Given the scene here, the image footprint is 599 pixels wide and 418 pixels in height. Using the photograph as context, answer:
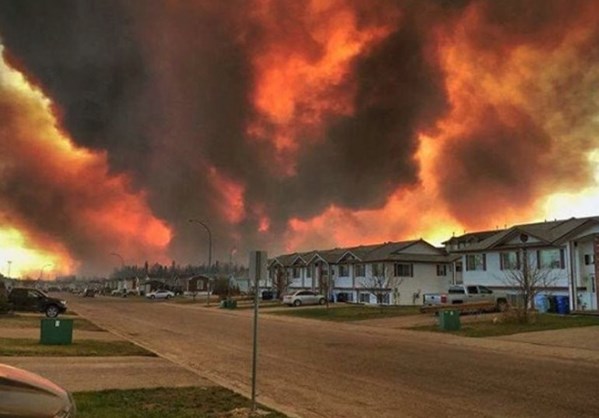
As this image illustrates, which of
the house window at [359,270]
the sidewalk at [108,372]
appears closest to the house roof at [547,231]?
the house window at [359,270]

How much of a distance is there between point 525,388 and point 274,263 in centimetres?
7575

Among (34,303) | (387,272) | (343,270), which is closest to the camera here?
(34,303)

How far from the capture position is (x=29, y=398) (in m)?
3.91

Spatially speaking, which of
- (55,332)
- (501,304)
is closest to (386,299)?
(501,304)

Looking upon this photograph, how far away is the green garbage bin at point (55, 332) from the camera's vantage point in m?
19.6

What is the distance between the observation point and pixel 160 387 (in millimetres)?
11789

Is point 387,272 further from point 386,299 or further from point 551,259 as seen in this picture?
point 551,259

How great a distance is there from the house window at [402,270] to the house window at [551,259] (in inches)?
694

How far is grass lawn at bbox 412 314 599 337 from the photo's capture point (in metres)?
27.6

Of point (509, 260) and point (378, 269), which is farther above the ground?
point (509, 260)

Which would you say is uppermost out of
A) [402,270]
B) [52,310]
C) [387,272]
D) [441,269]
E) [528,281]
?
[441,269]

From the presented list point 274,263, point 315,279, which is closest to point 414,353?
point 315,279

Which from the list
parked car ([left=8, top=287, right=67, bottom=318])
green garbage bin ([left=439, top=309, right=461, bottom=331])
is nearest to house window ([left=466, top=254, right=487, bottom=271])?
green garbage bin ([left=439, top=309, right=461, bottom=331])

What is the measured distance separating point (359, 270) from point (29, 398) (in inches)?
2444
